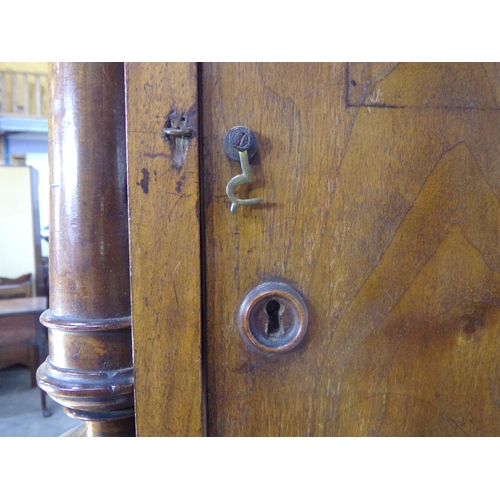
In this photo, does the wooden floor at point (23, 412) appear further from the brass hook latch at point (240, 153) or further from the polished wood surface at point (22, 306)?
the brass hook latch at point (240, 153)

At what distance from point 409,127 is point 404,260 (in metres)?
0.15

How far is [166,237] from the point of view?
0.39 m

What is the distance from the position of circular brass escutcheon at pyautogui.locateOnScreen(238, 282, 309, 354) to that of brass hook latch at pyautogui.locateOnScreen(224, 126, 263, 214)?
0.10 m

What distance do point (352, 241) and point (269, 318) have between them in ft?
0.42

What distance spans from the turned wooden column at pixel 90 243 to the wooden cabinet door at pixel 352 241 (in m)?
0.05

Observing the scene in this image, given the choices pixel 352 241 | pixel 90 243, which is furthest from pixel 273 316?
pixel 90 243

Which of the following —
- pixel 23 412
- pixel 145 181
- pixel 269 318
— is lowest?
pixel 23 412

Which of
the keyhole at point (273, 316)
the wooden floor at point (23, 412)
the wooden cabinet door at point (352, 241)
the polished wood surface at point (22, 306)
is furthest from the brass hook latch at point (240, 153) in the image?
the polished wood surface at point (22, 306)

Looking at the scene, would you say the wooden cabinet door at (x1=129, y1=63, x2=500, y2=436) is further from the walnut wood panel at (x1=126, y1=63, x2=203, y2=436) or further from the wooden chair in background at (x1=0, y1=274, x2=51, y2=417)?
the wooden chair in background at (x1=0, y1=274, x2=51, y2=417)

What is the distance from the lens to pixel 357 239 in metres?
0.41

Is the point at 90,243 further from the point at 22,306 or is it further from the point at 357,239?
the point at 22,306

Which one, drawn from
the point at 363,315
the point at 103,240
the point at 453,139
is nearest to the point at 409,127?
the point at 453,139

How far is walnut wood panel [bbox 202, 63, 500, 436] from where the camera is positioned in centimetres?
40
